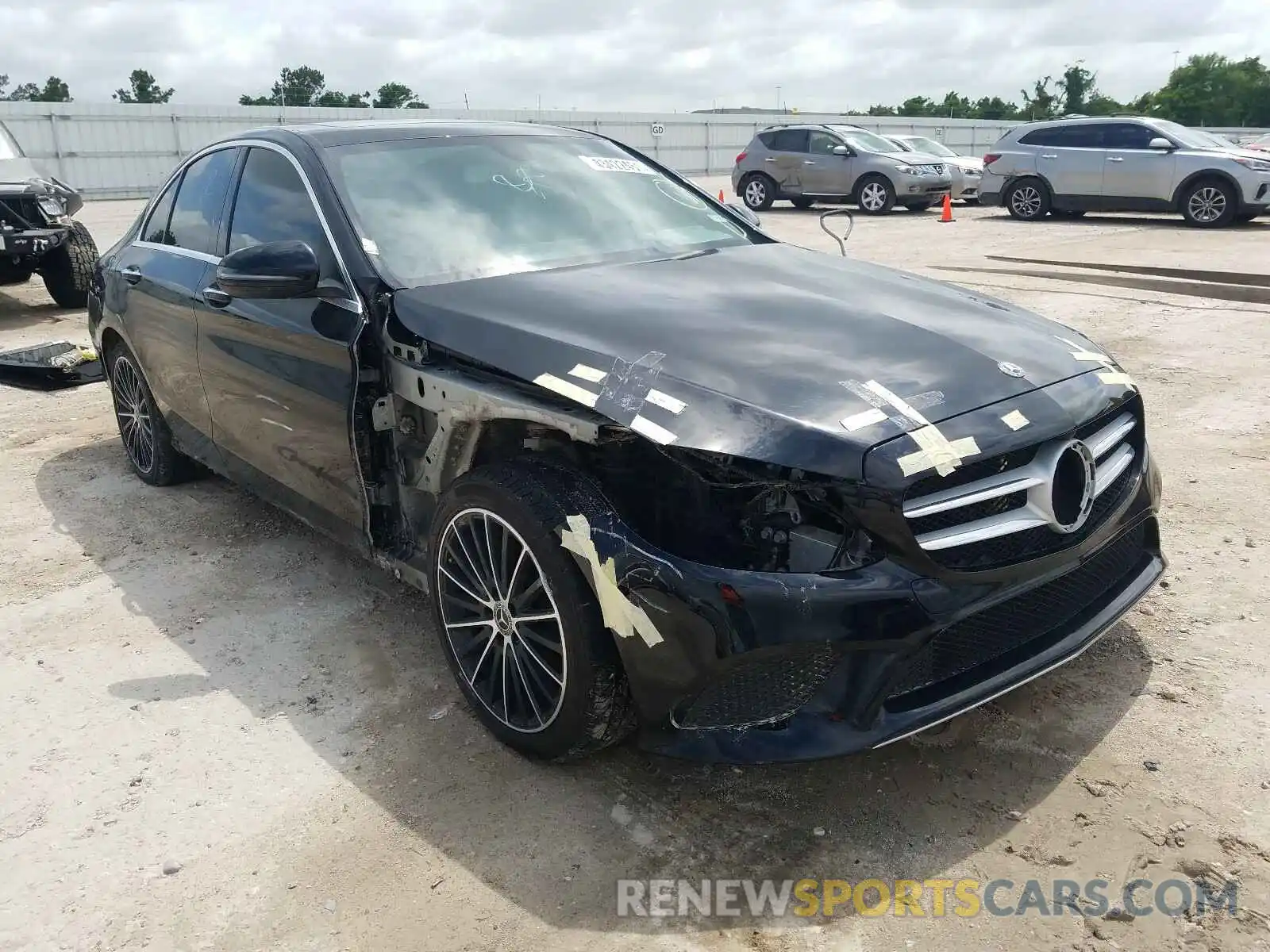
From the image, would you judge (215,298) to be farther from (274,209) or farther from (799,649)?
(799,649)

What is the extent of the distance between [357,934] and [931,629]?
141 cm

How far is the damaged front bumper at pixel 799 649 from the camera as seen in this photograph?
229cm

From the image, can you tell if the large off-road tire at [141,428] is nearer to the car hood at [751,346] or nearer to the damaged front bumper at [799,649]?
the car hood at [751,346]

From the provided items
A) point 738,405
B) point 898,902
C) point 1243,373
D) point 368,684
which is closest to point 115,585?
point 368,684

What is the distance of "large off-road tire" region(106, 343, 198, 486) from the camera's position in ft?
16.3

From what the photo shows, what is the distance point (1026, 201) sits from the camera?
16.2 metres

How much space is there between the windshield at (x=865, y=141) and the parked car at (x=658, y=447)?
1529 centimetres

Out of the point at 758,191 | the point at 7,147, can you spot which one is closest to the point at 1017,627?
the point at 7,147

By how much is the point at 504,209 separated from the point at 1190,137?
14.6 meters

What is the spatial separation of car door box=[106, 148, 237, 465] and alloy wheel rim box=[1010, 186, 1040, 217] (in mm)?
14217

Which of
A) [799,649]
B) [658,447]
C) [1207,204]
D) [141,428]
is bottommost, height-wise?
[799,649]

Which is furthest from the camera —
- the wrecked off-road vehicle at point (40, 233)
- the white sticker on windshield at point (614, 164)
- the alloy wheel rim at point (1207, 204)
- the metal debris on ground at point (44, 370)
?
the alloy wheel rim at point (1207, 204)

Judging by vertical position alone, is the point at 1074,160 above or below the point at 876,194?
above

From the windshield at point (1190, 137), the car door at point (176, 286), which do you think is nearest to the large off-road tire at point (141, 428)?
the car door at point (176, 286)
